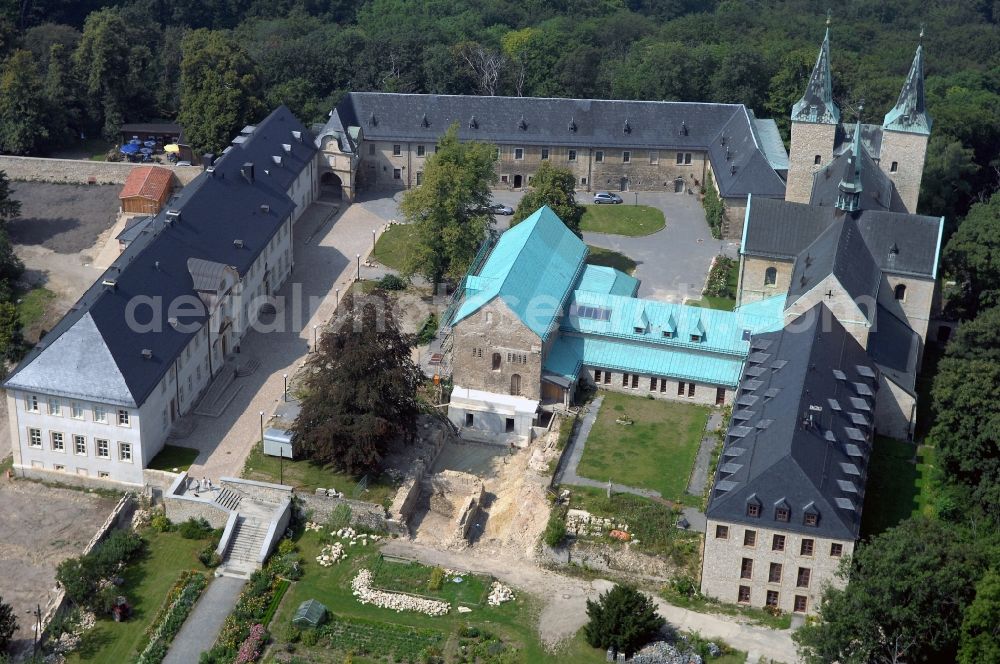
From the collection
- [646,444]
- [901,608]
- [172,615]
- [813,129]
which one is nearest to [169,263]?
[172,615]

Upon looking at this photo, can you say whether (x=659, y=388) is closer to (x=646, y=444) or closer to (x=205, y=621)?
(x=646, y=444)

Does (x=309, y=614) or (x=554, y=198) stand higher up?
(x=554, y=198)

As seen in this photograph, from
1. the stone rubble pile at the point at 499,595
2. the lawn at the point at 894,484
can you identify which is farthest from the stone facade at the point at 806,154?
the stone rubble pile at the point at 499,595

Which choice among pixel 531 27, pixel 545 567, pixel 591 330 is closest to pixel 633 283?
pixel 591 330

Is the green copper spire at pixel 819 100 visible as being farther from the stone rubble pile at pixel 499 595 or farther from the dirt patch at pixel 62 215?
the dirt patch at pixel 62 215

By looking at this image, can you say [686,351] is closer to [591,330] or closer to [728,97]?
[591,330]

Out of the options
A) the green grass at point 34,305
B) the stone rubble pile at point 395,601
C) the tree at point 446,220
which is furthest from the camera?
the tree at point 446,220
